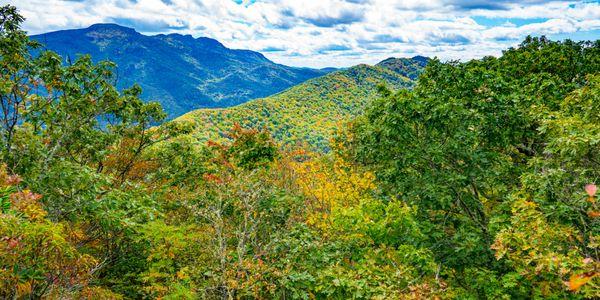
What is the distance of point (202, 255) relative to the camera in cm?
967

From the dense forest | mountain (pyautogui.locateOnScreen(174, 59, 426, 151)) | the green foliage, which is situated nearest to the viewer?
the dense forest

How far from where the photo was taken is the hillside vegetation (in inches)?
4213

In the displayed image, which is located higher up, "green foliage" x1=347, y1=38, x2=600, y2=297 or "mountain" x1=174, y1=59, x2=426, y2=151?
"green foliage" x1=347, y1=38, x2=600, y2=297

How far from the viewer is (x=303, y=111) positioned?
451ft

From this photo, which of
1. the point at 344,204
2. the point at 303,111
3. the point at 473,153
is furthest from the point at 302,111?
the point at 473,153

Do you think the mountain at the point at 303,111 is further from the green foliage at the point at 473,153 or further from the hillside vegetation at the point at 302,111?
the green foliage at the point at 473,153

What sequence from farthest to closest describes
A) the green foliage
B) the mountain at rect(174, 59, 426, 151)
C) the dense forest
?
the mountain at rect(174, 59, 426, 151), the green foliage, the dense forest

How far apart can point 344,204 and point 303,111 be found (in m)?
123

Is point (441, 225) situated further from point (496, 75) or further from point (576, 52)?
point (576, 52)

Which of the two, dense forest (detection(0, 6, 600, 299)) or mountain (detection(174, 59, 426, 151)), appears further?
mountain (detection(174, 59, 426, 151))

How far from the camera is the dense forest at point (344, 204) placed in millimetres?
7371

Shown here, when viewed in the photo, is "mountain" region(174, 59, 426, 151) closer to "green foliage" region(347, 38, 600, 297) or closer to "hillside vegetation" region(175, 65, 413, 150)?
"hillside vegetation" region(175, 65, 413, 150)

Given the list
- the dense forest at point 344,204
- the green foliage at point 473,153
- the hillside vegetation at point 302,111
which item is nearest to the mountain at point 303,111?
the hillside vegetation at point 302,111

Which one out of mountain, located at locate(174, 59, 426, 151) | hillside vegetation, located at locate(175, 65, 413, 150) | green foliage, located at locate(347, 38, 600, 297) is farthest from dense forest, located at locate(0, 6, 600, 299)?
hillside vegetation, located at locate(175, 65, 413, 150)
